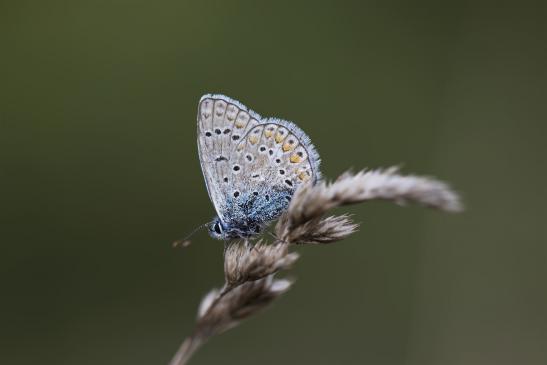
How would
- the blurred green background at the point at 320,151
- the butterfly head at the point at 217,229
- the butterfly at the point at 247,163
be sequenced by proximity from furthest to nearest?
the blurred green background at the point at 320,151
the butterfly at the point at 247,163
the butterfly head at the point at 217,229

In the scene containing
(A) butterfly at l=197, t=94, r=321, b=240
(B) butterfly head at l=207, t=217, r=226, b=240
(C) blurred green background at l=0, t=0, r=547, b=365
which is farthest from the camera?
(C) blurred green background at l=0, t=0, r=547, b=365

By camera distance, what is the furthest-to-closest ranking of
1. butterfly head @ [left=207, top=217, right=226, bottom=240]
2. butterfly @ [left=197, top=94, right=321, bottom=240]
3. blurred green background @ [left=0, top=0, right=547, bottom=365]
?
blurred green background @ [left=0, top=0, right=547, bottom=365]
butterfly @ [left=197, top=94, right=321, bottom=240]
butterfly head @ [left=207, top=217, right=226, bottom=240]

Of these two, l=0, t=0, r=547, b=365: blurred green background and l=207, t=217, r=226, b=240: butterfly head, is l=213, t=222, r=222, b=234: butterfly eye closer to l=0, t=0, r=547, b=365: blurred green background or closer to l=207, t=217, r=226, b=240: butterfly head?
l=207, t=217, r=226, b=240: butterfly head

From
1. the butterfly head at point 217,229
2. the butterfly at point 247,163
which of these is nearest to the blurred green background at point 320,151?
the butterfly at point 247,163

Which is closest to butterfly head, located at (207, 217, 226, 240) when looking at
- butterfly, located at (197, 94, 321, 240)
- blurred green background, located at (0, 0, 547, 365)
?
butterfly, located at (197, 94, 321, 240)

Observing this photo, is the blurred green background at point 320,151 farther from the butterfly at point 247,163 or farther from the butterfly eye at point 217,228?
the butterfly eye at point 217,228

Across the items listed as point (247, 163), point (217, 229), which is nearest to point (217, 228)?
point (217, 229)
